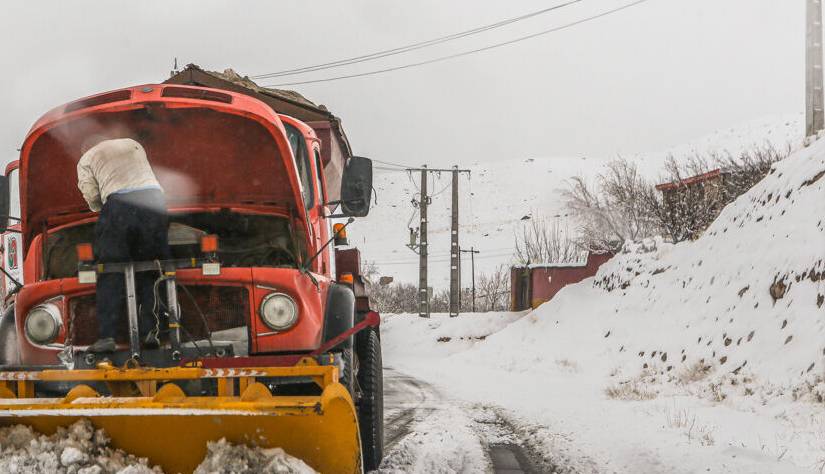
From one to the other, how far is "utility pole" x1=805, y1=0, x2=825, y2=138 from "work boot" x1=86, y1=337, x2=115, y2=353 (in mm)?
15559

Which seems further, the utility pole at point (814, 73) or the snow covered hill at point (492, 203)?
the snow covered hill at point (492, 203)

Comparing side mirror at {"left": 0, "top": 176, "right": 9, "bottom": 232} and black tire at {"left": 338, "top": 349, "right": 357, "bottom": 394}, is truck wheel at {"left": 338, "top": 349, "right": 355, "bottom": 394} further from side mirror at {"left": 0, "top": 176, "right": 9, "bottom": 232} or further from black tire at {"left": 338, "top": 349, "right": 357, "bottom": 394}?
side mirror at {"left": 0, "top": 176, "right": 9, "bottom": 232}

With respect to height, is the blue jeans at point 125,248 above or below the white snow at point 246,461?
above

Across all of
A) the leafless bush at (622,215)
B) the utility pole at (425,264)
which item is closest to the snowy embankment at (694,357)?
the leafless bush at (622,215)

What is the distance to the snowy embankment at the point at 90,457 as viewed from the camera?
2975mm

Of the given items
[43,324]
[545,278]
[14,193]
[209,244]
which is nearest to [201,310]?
[209,244]

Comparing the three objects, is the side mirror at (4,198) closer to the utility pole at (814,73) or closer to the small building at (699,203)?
the utility pole at (814,73)

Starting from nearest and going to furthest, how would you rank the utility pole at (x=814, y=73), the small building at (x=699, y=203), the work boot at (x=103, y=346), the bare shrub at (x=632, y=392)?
the work boot at (x=103, y=346)
the bare shrub at (x=632, y=392)
the utility pole at (x=814, y=73)
the small building at (x=699, y=203)

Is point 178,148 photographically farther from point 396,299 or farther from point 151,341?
point 396,299

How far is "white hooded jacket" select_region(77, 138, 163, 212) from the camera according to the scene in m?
3.91

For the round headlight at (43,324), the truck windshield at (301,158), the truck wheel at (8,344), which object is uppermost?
the truck windshield at (301,158)

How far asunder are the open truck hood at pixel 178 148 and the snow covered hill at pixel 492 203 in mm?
78381

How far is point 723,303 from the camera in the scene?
424 inches

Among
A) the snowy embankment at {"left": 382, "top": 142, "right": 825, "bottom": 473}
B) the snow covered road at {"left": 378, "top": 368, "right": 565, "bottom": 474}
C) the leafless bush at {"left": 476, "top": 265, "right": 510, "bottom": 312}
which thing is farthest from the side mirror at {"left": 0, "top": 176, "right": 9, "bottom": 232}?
the leafless bush at {"left": 476, "top": 265, "right": 510, "bottom": 312}
